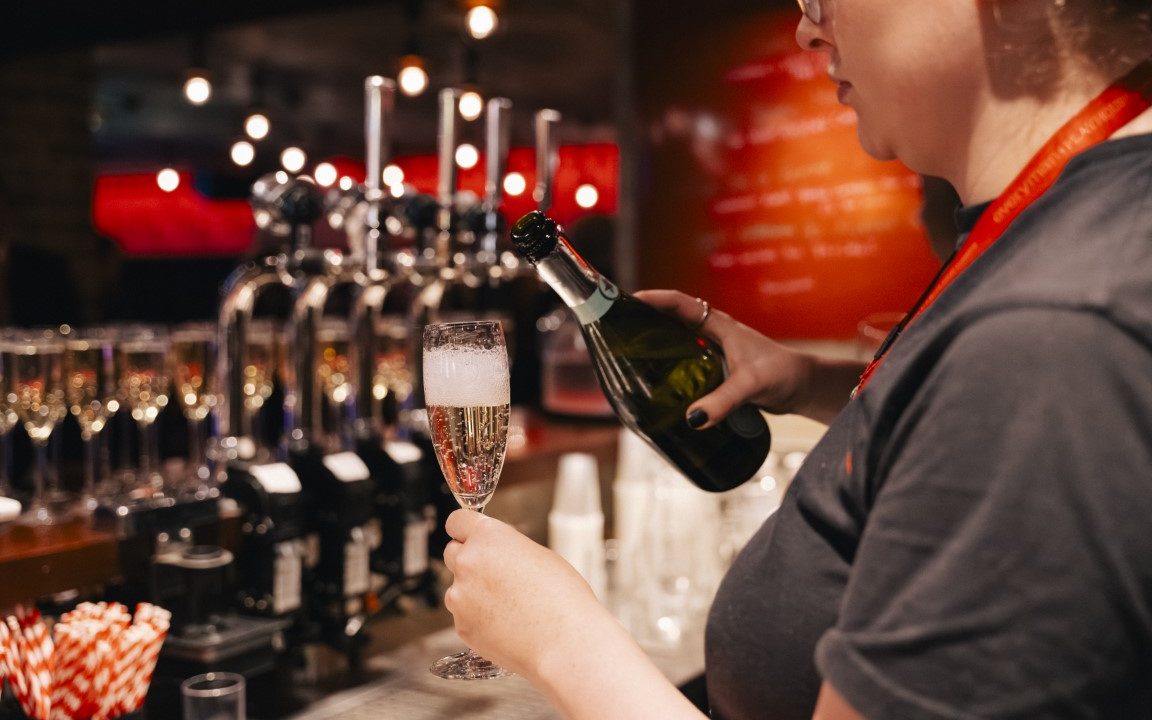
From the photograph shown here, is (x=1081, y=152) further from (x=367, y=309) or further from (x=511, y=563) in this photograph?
(x=367, y=309)

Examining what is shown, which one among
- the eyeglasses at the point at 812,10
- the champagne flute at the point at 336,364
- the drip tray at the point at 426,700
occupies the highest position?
the eyeglasses at the point at 812,10

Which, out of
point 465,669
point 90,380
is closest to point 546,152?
point 90,380

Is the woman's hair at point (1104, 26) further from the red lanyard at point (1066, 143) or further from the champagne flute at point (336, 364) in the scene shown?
the champagne flute at point (336, 364)

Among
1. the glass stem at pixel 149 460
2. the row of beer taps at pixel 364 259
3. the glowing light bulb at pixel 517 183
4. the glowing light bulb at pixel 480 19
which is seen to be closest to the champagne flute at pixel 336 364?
the row of beer taps at pixel 364 259

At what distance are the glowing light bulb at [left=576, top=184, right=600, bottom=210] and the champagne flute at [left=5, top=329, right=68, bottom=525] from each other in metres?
7.89

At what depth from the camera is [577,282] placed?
4.09 feet

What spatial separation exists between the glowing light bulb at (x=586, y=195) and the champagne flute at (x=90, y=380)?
776 cm

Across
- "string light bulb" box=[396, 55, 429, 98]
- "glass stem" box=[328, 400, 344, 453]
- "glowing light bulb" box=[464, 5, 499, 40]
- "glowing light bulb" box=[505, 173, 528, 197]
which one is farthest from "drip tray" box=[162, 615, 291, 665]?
"glowing light bulb" box=[505, 173, 528, 197]

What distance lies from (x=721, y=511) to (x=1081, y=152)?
171 centimetres

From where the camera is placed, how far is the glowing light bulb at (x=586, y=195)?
9367 mm

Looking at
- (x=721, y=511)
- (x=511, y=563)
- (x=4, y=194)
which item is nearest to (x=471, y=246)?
(x=721, y=511)

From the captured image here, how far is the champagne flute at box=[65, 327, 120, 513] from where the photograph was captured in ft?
5.42

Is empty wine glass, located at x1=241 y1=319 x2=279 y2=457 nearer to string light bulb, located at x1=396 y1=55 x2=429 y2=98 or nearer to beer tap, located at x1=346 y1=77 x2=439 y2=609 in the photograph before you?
beer tap, located at x1=346 y1=77 x2=439 y2=609

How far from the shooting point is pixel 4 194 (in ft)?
16.4
